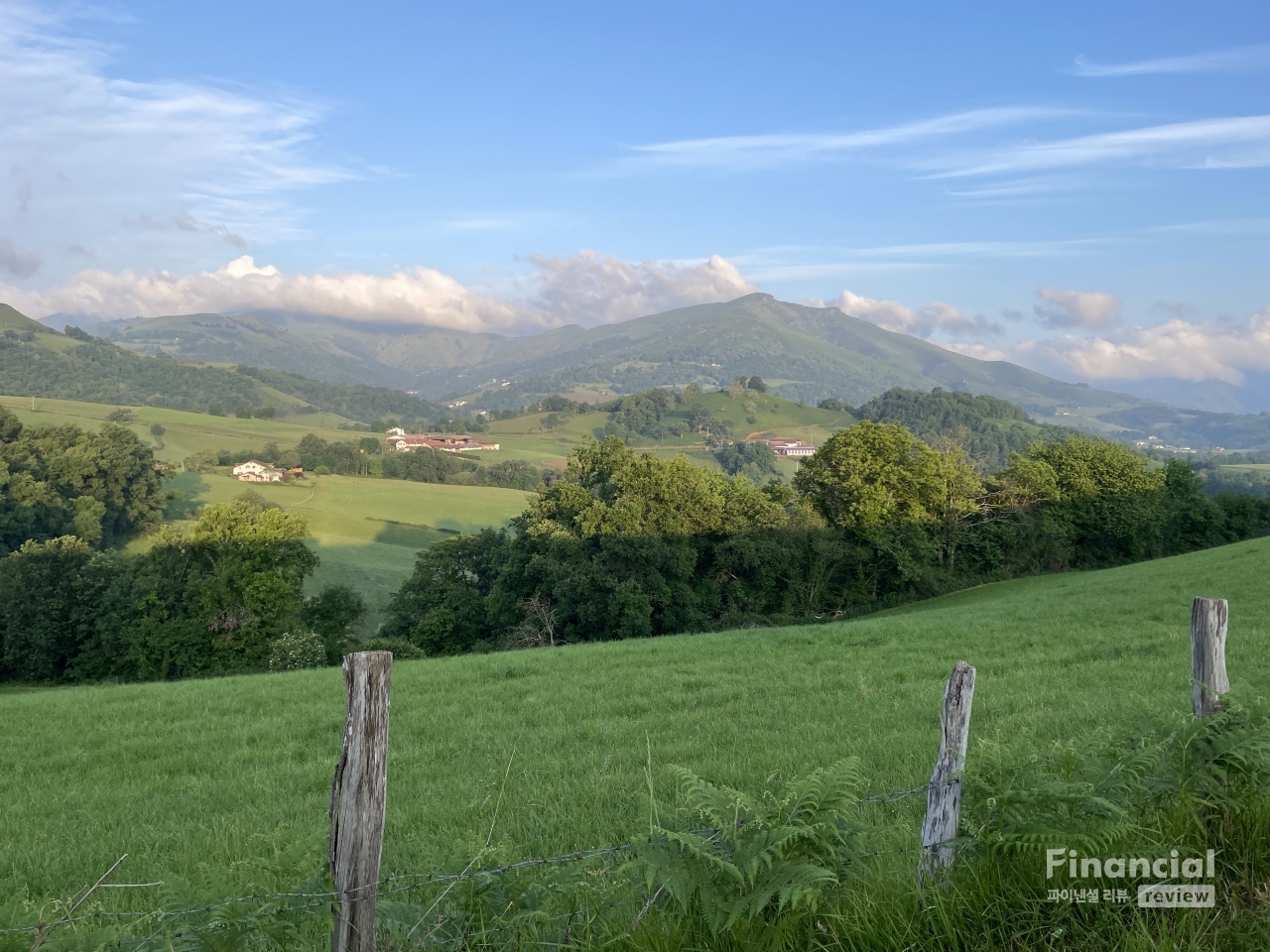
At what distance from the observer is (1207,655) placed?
5.23 m

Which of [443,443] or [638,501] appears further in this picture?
[443,443]

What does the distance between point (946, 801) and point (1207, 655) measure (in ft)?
7.94

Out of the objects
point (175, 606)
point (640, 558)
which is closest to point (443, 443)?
point (175, 606)

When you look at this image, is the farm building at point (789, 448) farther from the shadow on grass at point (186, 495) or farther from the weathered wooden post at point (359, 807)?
the weathered wooden post at point (359, 807)

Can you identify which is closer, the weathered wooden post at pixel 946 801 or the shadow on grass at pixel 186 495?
the weathered wooden post at pixel 946 801

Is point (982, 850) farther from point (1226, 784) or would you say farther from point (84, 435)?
point (84, 435)

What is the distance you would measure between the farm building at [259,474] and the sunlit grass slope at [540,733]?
103m

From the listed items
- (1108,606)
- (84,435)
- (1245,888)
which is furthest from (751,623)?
(84,435)

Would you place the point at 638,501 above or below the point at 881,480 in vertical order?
below

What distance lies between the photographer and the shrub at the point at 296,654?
36531 mm

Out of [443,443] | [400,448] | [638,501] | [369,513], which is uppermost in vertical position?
[443,443]

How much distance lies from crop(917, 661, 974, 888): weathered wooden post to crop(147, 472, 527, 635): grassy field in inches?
2573

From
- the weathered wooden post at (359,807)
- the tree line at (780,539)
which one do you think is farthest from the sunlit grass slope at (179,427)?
the weathered wooden post at (359,807)

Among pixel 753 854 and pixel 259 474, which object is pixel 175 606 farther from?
pixel 259 474
